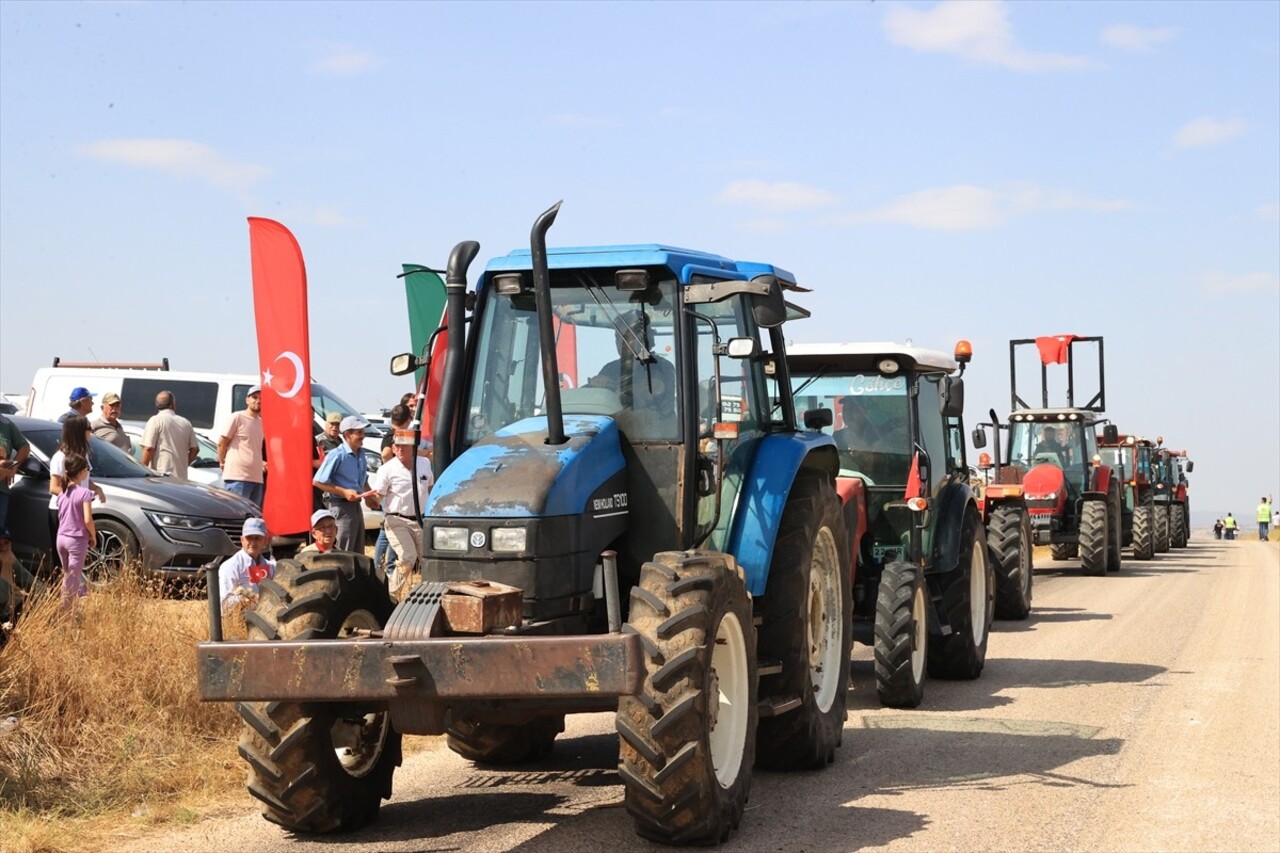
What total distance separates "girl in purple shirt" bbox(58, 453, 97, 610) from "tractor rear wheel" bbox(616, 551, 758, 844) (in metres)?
5.37

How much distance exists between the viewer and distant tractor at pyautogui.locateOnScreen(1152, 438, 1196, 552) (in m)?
34.4

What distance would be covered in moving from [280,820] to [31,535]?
6.37 m

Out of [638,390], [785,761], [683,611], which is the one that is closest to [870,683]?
[785,761]

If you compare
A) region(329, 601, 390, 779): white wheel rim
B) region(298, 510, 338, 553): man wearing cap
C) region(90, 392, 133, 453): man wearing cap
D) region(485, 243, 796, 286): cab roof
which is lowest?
region(329, 601, 390, 779): white wheel rim

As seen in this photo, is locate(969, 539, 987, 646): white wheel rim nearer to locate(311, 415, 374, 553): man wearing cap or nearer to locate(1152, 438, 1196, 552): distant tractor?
locate(311, 415, 374, 553): man wearing cap

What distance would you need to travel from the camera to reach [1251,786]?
25.6 ft

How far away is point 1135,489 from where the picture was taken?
30.8m

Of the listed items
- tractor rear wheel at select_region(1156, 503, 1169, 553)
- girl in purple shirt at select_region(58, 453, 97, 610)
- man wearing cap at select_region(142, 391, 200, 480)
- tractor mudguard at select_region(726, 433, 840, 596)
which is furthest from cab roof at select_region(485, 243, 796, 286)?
tractor rear wheel at select_region(1156, 503, 1169, 553)

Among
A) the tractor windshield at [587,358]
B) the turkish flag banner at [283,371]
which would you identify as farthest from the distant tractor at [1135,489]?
the tractor windshield at [587,358]

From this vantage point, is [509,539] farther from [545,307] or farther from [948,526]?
[948,526]

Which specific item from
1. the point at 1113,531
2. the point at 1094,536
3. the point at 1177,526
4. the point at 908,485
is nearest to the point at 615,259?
the point at 908,485

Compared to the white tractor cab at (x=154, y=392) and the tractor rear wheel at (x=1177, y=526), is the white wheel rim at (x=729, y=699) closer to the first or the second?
the white tractor cab at (x=154, y=392)

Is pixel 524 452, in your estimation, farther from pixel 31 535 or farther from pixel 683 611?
pixel 31 535

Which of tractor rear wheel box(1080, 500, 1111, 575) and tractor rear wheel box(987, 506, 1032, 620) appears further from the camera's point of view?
tractor rear wheel box(1080, 500, 1111, 575)
